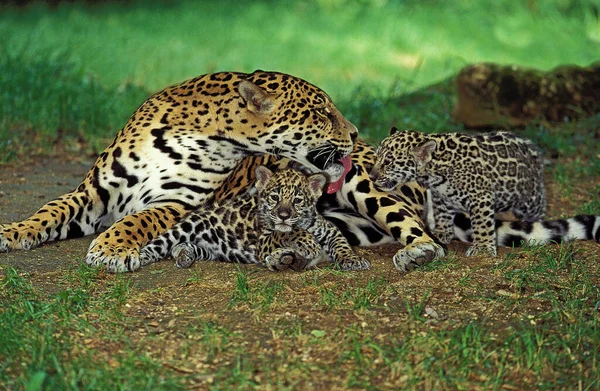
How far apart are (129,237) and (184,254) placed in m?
0.40

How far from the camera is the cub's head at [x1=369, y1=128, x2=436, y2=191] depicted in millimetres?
6559

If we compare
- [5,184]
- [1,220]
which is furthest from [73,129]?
[1,220]

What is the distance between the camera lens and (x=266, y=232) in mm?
6355

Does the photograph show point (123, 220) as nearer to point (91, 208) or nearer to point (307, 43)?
point (91, 208)

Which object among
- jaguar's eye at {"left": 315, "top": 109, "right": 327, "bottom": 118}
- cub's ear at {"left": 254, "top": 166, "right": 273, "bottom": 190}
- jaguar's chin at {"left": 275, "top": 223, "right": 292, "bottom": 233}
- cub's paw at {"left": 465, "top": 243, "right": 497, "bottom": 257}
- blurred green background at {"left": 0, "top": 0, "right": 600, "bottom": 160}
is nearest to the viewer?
jaguar's chin at {"left": 275, "top": 223, "right": 292, "bottom": 233}

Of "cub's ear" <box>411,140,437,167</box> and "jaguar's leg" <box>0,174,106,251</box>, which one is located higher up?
"cub's ear" <box>411,140,437,167</box>

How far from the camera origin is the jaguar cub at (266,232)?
6.18m

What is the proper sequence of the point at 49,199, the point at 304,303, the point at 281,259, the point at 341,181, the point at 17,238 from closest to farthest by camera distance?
1. the point at 304,303
2. the point at 281,259
3. the point at 17,238
4. the point at 341,181
5. the point at 49,199

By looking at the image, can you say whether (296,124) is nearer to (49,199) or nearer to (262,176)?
(262,176)

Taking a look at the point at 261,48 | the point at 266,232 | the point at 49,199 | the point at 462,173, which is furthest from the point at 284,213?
the point at 261,48

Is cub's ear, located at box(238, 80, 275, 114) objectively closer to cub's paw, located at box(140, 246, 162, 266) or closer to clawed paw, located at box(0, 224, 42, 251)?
cub's paw, located at box(140, 246, 162, 266)

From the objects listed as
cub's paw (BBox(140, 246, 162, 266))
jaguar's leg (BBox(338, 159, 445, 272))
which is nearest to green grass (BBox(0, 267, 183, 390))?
cub's paw (BBox(140, 246, 162, 266))

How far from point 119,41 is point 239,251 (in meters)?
11.2

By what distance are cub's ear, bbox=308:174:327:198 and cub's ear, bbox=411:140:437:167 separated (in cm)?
65
